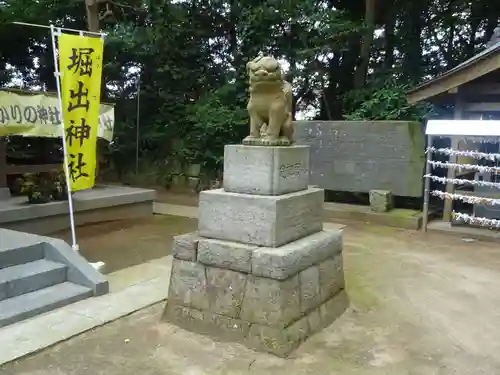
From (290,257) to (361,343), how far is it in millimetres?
1007

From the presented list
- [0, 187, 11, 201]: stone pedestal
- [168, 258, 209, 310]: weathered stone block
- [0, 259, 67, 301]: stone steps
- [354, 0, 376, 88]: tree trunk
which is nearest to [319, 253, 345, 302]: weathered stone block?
[168, 258, 209, 310]: weathered stone block

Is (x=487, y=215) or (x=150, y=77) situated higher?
(x=150, y=77)

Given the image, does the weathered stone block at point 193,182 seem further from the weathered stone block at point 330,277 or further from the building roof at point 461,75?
the weathered stone block at point 330,277

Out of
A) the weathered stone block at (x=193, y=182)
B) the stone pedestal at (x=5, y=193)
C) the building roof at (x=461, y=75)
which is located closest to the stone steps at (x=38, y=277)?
the stone pedestal at (x=5, y=193)

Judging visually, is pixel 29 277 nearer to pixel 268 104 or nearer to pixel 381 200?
pixel 268 104

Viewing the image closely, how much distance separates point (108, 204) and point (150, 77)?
6.42 meters

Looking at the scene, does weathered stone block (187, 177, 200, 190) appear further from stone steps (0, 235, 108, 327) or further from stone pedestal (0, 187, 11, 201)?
stone steps (0, 235, 108, 327)

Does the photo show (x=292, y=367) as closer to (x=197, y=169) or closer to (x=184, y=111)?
(x=197, y=169)

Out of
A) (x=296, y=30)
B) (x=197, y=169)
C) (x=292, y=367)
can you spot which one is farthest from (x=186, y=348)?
(x=296, y=30)

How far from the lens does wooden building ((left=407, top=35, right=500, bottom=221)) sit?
8.46m

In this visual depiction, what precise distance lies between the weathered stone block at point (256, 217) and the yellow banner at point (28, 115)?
4792 mm

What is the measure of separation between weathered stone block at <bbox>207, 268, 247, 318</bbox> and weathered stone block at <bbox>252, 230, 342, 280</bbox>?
0.76 feet

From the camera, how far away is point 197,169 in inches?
545

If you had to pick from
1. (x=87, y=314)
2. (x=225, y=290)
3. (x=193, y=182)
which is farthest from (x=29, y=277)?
(x=193, y=182)
